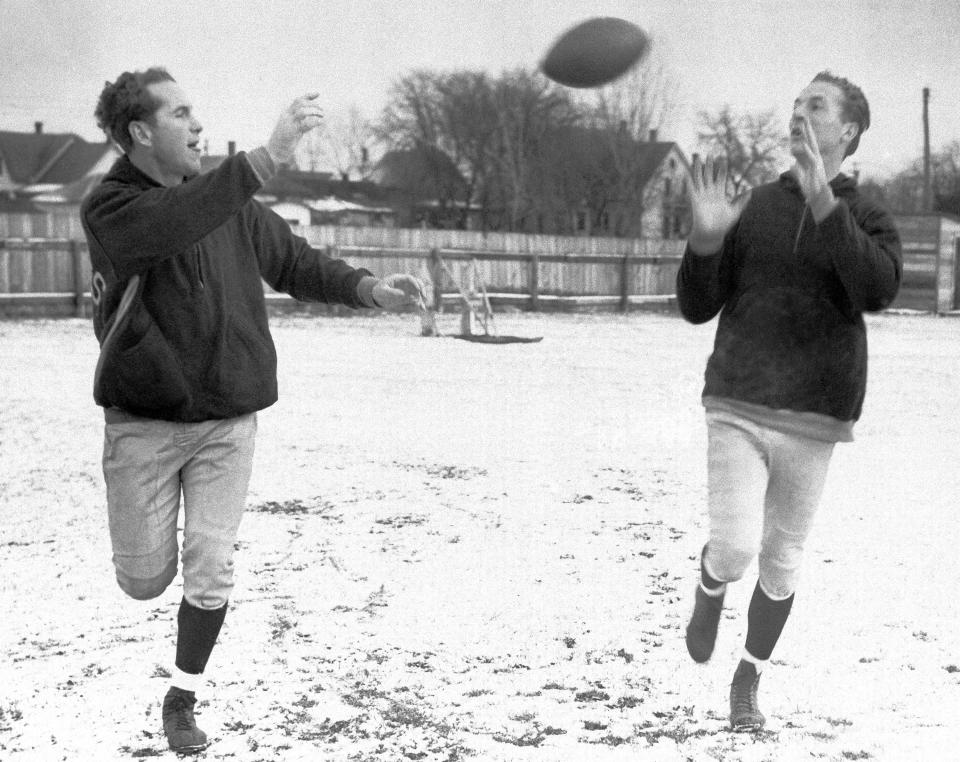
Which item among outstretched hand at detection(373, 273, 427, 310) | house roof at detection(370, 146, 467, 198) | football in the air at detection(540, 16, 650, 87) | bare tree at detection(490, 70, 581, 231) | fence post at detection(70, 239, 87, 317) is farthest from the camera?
house roof at detection(370, 146, 467, 198)

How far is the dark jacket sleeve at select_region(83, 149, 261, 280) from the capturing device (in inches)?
105

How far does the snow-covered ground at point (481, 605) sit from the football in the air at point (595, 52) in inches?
70.6

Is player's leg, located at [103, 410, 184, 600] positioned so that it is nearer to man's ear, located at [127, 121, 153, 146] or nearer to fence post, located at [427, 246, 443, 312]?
man's ear, located at [127, 121, 153, 146]

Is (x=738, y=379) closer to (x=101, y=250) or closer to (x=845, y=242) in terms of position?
(x=845, y=242)

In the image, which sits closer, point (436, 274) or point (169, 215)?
point (169, 215)

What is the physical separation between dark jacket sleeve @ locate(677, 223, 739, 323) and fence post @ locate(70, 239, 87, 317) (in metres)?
18.2

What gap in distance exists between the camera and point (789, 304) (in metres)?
2.90

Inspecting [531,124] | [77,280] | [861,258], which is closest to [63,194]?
[77,280]

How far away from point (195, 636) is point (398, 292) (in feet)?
3.43

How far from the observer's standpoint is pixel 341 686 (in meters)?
3.39

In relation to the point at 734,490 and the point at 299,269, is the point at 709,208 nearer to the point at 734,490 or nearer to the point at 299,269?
the point at 734,490

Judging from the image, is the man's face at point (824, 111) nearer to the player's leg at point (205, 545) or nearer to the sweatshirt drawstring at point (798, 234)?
the sweatshirt drawstring at point (798, 234)

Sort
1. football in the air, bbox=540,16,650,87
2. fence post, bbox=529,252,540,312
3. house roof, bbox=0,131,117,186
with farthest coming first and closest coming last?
house roof, bbox=0,131,117,186 → fence post, bbox=529,252,540,312 → football in the air, bbox=540,16,650,87

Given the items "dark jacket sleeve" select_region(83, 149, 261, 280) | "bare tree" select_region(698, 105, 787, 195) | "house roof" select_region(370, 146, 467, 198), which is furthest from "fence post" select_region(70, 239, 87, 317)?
"dark jacket sleeve" select_region(83, 149, 261, 280)
